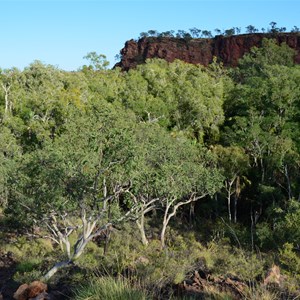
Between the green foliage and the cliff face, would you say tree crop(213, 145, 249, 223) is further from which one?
the cliff face

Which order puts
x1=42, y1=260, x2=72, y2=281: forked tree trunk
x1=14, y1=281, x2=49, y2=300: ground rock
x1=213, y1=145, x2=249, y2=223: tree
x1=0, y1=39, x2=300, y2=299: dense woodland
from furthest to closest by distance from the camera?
x1=213, y1=145, x2=249, y2=223: tree → x1=0, y1=39, x2=300, y2=299: dense woodland → x1=42, y1=260, x2=72, y2=281: forked tree trunk → x1=14, y1=281, x2=49, y2=300: ground rock

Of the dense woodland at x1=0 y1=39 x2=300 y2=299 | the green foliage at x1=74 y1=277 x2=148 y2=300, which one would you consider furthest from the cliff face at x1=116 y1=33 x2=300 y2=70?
the green foliage at x1=74 y1=277 x2=148 y2=300

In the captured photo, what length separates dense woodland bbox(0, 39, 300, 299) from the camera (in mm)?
11539

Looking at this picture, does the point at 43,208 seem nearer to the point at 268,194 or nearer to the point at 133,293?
the point at 133,293

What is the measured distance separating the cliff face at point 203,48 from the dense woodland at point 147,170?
139 ft

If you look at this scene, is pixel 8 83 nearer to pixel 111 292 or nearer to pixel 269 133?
pixel 269 133

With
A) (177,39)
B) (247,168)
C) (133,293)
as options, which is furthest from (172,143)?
(177,39)

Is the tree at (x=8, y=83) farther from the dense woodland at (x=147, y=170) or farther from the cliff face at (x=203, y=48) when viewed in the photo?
the cliff face at (x=203, y=48)

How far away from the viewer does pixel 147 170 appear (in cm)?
1580

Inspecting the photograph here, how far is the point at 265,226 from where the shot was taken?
2255 cm

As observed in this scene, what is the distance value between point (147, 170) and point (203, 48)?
6935 cm

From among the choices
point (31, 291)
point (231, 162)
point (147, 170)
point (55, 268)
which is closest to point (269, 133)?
point (231, 162)

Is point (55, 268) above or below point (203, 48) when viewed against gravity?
below

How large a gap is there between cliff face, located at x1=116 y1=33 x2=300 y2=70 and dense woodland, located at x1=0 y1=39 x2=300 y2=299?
42384 millimetres
